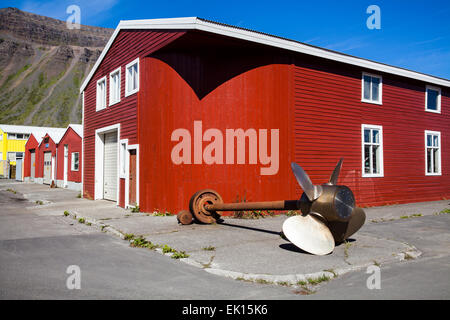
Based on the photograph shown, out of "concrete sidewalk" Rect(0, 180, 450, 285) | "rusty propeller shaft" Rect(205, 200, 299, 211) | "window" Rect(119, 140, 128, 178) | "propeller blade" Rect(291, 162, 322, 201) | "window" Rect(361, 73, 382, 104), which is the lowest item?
"concrete sidewalk" Rect(0, 180, 450, 285)

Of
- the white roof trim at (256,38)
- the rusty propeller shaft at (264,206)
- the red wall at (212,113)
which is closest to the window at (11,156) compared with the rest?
the white roof trim at (256,38)

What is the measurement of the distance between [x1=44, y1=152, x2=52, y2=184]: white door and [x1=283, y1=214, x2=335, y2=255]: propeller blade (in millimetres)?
28752

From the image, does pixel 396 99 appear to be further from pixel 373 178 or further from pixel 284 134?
pixel 284 134

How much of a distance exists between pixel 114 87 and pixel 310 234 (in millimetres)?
12245

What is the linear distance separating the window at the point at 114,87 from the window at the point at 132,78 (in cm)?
119

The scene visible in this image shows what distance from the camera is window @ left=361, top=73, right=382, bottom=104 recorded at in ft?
49.6

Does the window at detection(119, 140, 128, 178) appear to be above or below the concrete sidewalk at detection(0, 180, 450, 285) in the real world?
above

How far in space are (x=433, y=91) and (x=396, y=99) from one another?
333 centimetres

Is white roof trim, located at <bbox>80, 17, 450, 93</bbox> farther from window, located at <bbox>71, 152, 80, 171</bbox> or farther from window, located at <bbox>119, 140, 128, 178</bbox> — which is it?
window, located at <bbox>71, 152, 80, 171</bbox>

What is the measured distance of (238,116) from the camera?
11969 mm

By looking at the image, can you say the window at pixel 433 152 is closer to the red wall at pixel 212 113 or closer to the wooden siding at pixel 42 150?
the red wall at pixel 212 113

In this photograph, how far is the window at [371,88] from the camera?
1513 centimetres

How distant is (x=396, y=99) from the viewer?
16078 millimetres

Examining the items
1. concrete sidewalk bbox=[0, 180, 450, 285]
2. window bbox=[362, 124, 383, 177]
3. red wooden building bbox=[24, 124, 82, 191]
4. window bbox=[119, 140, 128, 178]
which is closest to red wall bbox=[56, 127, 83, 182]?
red wooden building bbox=[24, 124, 82, 191]
